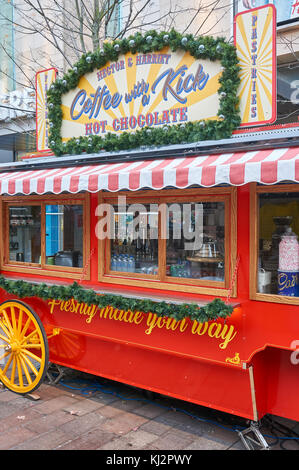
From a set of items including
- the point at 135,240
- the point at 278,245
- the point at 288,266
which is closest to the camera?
the point at 288,266

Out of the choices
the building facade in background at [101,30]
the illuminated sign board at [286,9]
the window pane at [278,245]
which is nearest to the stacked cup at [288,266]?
the window pane at [278,245]

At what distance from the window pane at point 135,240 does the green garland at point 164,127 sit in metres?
0.68

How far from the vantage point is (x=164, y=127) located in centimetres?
411

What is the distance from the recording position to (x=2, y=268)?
224 inches

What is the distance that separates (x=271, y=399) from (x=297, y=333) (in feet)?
2.30

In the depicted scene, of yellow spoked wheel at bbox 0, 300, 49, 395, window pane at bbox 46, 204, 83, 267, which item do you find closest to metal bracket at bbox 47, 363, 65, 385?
yellow spoked wheel at bbox 0, 300, 49, 395

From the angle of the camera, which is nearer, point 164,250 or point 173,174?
point 173,174

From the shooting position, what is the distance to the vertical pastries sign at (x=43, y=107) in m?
5.37

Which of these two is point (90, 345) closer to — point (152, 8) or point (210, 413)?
point (210, 413)

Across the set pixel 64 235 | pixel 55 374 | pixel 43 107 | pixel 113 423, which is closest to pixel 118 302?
pixel 113 423

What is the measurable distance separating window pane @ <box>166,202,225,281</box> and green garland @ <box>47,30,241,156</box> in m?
0.65

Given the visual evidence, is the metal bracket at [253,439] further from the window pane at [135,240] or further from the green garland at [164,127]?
the green garland at [164,127]
